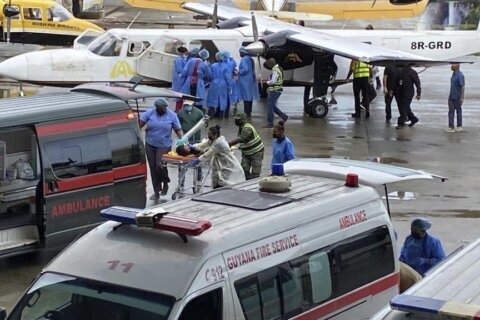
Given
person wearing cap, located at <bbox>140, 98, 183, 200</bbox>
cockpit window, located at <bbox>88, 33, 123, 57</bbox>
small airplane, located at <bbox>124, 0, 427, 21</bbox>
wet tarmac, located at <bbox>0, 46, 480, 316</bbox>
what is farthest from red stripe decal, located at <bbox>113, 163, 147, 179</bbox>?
small airplane, located at <bbox>124, 0, 427, 21</bbox>

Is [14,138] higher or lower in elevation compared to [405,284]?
higher

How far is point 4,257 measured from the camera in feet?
33.8

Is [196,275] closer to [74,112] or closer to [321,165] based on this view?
[321,165]

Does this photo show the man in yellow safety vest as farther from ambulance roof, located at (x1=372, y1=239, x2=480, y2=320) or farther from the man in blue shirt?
ambulance roof, located at (x1=372, y1=239, x2=480, y2=320)

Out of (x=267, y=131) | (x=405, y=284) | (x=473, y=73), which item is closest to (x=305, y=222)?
(x=405, y=284)

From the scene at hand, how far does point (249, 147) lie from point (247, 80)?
7895 millimetres

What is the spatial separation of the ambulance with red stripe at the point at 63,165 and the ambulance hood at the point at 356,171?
3188 millimetres

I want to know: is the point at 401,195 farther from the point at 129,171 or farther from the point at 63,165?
the point at 63,165

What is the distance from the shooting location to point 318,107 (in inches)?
841

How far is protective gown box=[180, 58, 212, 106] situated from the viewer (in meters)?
20.3

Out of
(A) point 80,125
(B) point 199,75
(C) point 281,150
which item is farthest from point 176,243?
(B) point 199,75

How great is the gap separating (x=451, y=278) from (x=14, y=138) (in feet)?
23.3

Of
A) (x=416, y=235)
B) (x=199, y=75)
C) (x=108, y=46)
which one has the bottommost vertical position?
(x=416, y=235)

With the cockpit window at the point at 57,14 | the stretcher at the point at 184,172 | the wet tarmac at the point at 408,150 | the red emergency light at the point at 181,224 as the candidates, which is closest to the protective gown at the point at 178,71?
the wet tarmac at the point at 408,150
